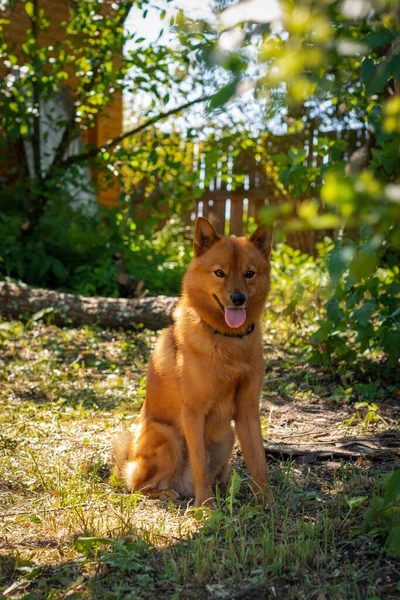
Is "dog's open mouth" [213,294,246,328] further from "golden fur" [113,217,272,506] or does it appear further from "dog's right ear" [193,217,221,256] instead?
"dog's right ear" [193,217,221,256]

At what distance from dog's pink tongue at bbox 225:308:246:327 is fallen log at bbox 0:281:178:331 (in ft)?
12.2

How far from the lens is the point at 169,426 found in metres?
3.56

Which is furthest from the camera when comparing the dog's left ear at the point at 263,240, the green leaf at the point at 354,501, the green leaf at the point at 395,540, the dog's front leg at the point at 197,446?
the dog's left ear at the point at 263,240

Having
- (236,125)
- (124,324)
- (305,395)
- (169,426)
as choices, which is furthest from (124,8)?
(169,426)

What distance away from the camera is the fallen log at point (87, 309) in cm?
719

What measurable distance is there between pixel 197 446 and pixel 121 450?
24.7 inches

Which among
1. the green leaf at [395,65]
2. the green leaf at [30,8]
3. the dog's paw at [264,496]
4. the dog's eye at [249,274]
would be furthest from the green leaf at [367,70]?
the green leaf at [30,8]

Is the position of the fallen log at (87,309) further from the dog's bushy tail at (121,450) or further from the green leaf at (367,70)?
the green leaf at (367,70)

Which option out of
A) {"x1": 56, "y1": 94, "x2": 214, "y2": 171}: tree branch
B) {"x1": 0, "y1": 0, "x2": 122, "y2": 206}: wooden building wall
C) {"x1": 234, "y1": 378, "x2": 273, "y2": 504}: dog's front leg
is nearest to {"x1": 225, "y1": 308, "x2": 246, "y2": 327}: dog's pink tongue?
{"x1": 234, "y1": 378, "x2": 273, "y2": 504}: dog's front leg

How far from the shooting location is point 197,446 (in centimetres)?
331

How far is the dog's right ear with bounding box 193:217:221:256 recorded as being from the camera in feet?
11.9

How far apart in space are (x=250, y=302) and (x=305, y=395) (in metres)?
1.87

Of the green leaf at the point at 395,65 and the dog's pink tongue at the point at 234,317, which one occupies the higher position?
the green leaf at the point at 395,65

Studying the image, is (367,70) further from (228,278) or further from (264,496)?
(264,496)
